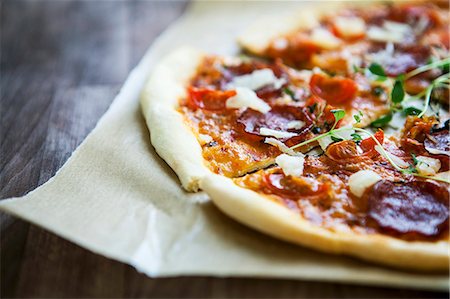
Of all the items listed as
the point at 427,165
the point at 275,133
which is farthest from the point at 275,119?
the point at 427,165

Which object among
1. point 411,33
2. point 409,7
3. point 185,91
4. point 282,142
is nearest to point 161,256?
point 282,142

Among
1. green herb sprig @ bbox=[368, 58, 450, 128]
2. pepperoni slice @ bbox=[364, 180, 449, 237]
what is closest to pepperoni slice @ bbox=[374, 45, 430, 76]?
green herb sprig @ bbox=[368, 58, 450, 128]

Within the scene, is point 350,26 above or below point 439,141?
below

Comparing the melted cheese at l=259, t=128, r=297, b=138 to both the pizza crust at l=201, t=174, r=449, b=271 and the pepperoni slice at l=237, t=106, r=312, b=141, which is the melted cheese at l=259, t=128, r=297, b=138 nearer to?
the pepperoni slice at l=237, t=106, r=312, b=141

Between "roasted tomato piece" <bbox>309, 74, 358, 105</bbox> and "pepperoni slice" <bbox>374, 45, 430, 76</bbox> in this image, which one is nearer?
"roasted tomato piece" <bbox>309, 74, 358, 105</bbox>

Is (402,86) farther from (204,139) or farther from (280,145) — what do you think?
(204,139)

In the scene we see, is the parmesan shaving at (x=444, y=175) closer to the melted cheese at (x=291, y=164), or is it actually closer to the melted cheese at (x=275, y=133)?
the melted cheese at (x=291, y=164)
